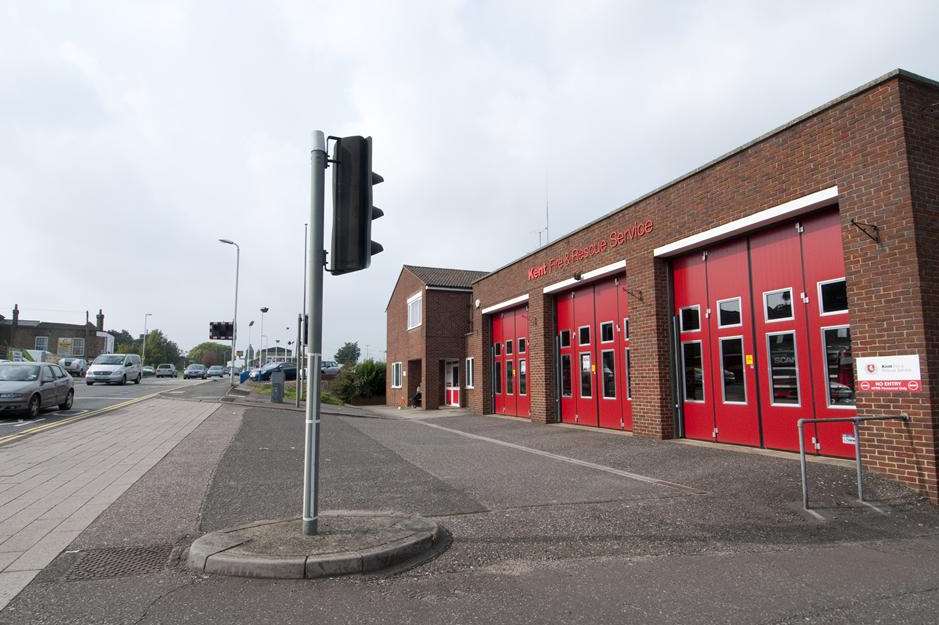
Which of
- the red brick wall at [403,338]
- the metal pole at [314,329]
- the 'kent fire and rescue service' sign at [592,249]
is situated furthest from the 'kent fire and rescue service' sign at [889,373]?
the red brick wall at [403,338]

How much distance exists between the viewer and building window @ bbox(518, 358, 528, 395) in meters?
18.9

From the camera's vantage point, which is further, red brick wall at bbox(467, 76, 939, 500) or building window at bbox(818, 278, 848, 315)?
building window at bbox(818, 278, 848, 315)

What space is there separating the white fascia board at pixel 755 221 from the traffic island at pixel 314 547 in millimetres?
7331

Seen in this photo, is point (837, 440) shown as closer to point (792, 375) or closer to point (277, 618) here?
point (792, 375)

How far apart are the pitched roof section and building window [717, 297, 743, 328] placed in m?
17.2

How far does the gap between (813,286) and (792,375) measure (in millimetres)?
1450

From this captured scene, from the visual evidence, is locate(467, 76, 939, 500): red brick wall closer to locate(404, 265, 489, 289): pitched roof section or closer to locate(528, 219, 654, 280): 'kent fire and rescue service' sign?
locate(528, 219, 654, 280): 'kent fire and rescue service' sign

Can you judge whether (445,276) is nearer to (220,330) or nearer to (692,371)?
(220,330)

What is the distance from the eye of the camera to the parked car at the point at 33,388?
14.9 m

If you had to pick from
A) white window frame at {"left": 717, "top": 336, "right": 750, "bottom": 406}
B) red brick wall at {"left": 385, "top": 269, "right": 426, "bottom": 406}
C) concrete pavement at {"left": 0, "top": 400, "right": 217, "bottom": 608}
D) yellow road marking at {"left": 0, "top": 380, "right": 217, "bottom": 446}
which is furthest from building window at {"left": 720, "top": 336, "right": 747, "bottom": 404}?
red brick wall at {"left": 385, "top": 269, "right": 426, "bottom": 406}

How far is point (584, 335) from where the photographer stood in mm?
15359

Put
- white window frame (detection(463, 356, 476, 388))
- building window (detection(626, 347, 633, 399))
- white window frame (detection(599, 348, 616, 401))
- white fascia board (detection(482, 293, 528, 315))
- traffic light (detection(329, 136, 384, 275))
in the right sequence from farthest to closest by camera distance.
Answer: white window frame (detection(463, 356, 476, 388)) < white fascia board (detection(482, 293, 528, 315)) < white window frame (detection(599, 348, 616, 401)) < building window (detection(626, 347, 633, 399)) < traffic light (detection(329, 136, 384, 275))

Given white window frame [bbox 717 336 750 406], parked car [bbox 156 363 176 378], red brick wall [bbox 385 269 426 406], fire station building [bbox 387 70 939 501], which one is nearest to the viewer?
fire station building [bbox 387 70 939 501]

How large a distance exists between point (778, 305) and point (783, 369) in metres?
1.05
